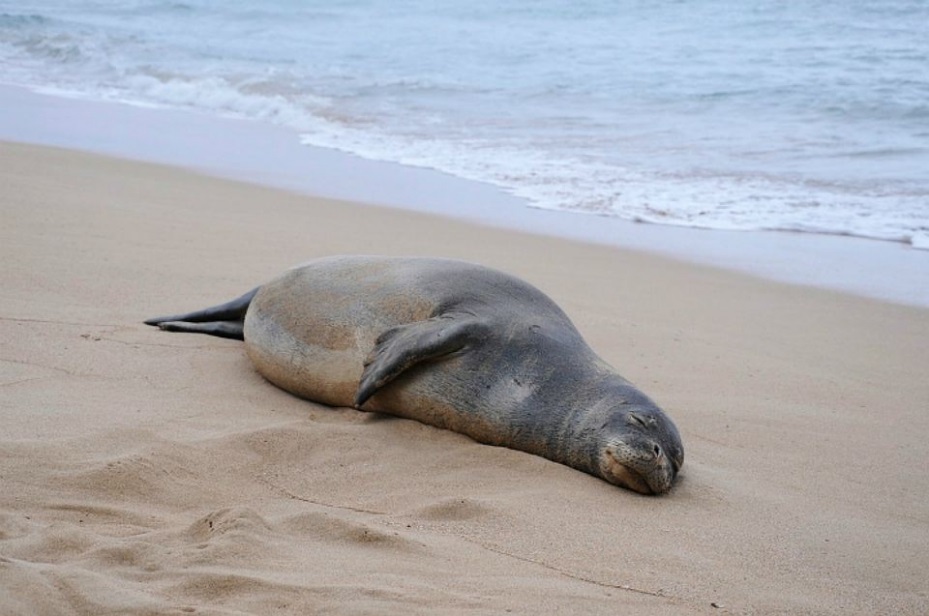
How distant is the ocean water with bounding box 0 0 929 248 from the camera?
10062 millimetres

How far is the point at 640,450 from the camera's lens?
367 cm

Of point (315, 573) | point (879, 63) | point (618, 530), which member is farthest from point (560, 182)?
point (879, 63)

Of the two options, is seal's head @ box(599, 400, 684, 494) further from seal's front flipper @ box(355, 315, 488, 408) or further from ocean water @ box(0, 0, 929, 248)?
ocean water @ box(0, 0, 929, 248)

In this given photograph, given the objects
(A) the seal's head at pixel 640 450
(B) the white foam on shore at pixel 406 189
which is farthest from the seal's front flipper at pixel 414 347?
(B) the white foam on shore at pixel 406 189

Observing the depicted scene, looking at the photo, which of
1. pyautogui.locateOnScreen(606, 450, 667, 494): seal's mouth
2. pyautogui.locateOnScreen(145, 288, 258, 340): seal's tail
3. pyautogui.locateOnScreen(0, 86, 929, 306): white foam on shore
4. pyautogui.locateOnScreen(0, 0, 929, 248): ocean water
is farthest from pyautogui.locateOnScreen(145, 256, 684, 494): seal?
pyautogui.locateOnScreen(0, 0, 929, 248): ocean water

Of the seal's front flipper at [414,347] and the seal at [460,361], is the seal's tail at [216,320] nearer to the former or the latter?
the seal at [460,361]

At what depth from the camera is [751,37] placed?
21.3m

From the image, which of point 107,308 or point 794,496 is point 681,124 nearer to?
point 107,308

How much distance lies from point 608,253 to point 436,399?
→ 12.2ft

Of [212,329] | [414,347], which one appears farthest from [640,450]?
[212,329]

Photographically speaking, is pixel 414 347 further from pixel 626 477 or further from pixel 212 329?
pixel 212 329

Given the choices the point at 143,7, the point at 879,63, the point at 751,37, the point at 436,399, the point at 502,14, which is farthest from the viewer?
the point at 143,7

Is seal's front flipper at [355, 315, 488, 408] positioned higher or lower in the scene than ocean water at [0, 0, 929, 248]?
higher

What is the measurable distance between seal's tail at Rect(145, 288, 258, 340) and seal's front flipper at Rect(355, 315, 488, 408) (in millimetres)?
1152
